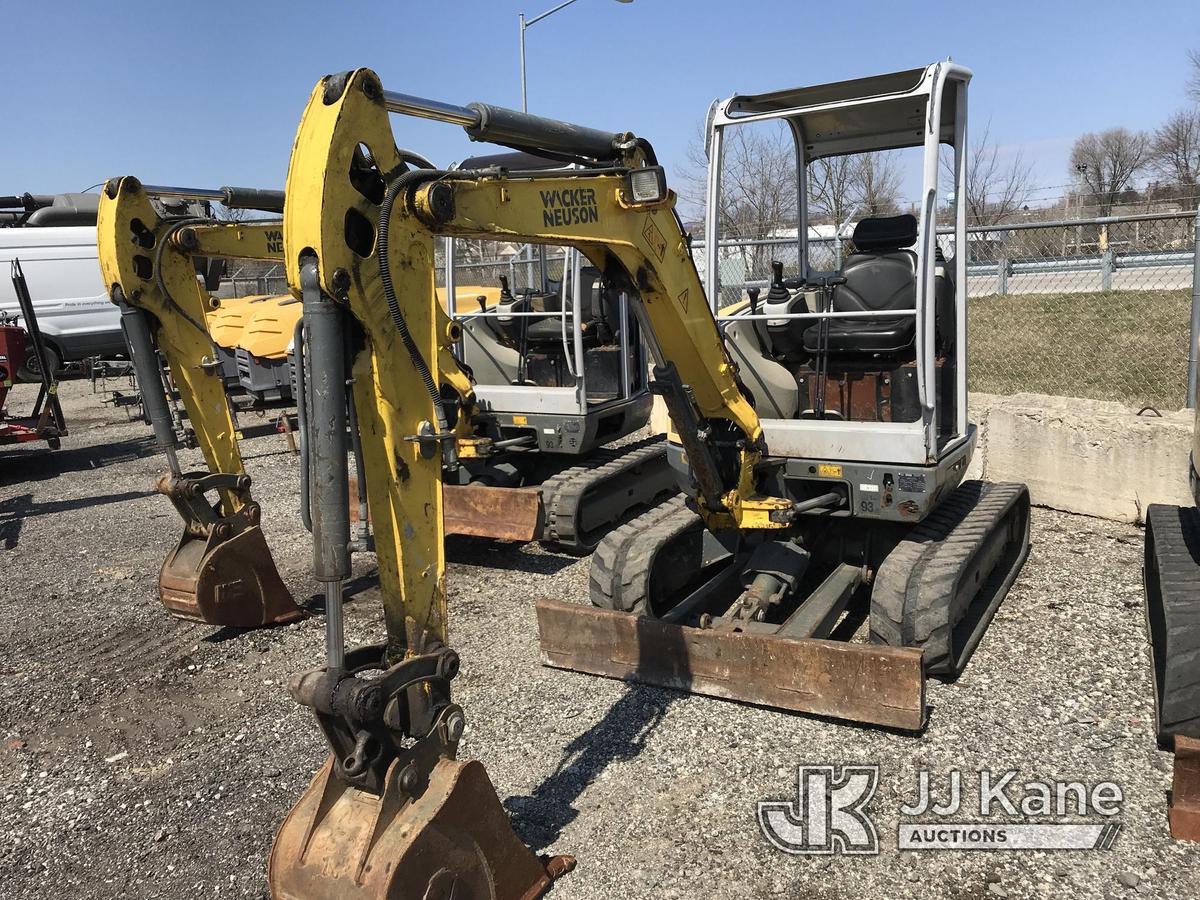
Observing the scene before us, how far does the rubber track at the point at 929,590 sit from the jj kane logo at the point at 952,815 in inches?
29.4

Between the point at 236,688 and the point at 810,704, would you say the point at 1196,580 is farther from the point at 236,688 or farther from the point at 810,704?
the point at 236,688

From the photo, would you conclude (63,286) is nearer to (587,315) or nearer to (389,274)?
(587,315)

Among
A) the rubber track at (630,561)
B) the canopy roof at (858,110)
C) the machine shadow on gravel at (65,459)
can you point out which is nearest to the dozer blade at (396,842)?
the rubber track at (630,561)

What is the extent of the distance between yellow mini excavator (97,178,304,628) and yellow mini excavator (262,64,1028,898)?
187 centimetres

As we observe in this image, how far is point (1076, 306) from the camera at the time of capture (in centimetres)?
1195

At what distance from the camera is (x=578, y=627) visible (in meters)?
4.97

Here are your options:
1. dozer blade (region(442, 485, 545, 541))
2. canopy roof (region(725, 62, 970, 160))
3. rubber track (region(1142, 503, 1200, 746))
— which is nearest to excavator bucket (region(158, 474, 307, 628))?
dozer blade (region(442, 485, 545, 541))

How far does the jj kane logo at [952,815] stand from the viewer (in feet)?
11.6

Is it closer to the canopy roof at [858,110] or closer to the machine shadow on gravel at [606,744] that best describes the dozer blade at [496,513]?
the machine shadow on gravel at [606,744]

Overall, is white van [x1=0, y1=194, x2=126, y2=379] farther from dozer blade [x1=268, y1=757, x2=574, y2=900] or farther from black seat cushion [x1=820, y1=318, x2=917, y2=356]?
dozer blade [x1=268, y1=757, x2=574, y2=900]

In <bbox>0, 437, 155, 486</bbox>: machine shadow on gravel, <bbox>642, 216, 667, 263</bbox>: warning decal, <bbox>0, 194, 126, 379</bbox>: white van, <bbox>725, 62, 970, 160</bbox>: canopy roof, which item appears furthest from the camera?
<bbox>0, 194, 126, 379</bbox>: white van

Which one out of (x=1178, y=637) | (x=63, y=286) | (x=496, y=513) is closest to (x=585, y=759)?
(x=1178, y=637)

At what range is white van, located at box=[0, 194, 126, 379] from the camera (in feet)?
50.5

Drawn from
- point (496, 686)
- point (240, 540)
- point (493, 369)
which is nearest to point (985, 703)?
point (496, 686)
